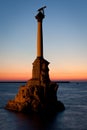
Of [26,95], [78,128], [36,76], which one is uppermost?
[36,76]

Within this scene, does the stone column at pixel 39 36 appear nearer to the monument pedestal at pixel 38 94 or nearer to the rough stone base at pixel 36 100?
the monument pedestal at pixel 38 94

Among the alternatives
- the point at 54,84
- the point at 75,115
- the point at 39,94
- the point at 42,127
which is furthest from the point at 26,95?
the point at 42,127

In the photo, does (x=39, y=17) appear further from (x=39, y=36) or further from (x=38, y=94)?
(x=38, y=94)

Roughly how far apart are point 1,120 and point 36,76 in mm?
13898

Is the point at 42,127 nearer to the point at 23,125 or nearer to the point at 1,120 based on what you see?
the point at 23,125

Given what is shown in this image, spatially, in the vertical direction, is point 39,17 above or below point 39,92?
above

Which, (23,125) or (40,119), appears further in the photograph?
(40,119)

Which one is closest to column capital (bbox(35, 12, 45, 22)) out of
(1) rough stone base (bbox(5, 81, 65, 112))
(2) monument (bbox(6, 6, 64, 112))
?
(2) monument (bbox(6, 6, 64, 112))

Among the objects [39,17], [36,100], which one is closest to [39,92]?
[36,100]

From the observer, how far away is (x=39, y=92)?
2013 inches

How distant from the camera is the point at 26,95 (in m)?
51.1

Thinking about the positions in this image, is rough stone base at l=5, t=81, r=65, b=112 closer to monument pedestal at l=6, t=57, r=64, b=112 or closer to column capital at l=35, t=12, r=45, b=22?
monument pedestal at l=6, t=57, r=64, b=112

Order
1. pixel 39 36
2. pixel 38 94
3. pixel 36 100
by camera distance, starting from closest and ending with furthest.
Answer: pixel 36 100
pixel 38 94
pixel 39 36

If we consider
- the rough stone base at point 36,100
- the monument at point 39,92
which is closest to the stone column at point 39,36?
the monument at point 39,92
